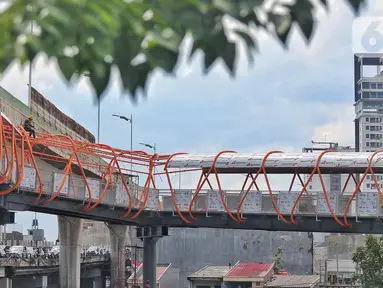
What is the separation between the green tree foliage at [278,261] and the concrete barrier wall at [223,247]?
127 cm

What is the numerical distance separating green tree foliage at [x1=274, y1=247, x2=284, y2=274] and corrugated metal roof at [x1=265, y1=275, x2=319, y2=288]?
34.9 feet

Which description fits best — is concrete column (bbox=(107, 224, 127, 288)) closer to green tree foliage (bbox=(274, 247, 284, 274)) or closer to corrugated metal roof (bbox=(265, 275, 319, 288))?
green tree foliage (bbox=(274, 247, 284, 274))

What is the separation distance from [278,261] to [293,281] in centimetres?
1709

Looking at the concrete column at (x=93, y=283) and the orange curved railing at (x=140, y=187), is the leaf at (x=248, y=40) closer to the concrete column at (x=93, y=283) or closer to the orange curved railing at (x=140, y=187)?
the orange curved railing at (x=140, y=187)

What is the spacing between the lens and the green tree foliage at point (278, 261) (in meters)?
83.9

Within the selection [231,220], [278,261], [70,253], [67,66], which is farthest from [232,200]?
[67,66]

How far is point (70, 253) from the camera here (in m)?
76.6

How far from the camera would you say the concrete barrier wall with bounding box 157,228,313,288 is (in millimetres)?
89562

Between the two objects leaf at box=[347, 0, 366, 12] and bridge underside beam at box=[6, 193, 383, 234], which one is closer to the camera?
leaf at box=[347, 0, 366, 12]

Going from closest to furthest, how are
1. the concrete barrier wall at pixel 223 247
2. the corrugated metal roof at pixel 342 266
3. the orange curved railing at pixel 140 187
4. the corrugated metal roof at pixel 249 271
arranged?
the orange curved railing at pixel 140 187 → the corrugated metal roof at pixel 249 271 → the corrugated metal roof at pixel 342 266 → the concrete barrier wall at pixel 223 247

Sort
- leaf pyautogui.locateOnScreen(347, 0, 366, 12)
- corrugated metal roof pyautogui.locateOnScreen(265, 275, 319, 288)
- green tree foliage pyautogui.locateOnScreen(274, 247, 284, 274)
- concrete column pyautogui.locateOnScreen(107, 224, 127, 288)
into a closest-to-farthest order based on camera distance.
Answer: leaf pyautogui.locateOnScreen(347, 0, 366, 12) < corrugated metal roof pyautogui.locateOnScreen(265, 275, 319, 288) < green tree foliage pyautogui.locateOnScreen(274, 247, 284, 274) < concrete column pyautogui.locateOnScreen(107, 224, 127, 288)

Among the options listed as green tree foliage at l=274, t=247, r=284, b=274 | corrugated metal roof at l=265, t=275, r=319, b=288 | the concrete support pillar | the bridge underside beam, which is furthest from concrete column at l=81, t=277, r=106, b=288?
the bridge underside beam

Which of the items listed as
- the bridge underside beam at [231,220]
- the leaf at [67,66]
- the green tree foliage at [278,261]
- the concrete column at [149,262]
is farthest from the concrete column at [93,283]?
the leaf at [67,66]

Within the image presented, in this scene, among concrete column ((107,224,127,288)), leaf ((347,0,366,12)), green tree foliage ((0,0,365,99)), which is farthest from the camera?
concrete column ((107,224,127,288))
